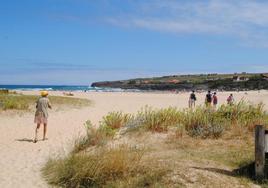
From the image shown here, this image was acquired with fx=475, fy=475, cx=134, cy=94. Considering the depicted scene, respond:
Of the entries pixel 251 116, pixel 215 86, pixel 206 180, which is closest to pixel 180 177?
pixel 206 180

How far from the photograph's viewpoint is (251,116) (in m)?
14.4

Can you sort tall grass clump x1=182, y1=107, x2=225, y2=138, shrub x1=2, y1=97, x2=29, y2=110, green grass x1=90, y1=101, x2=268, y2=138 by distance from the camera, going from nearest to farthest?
1. tall grass clump x1=182, y1=107, x2=225, y2=138
2. green grass x1=90, y1=101, x2=268, y2=138
3. shrub x1=2, y1=97, x2=29, y2=110

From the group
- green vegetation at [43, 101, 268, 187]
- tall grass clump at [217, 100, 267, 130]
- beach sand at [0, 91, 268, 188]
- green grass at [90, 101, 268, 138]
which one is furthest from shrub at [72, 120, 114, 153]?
tall grass clump at [217, 100, 267, 130]

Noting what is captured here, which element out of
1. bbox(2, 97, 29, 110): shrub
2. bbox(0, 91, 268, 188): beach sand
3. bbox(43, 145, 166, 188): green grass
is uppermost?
bbox(2, 97, 29, 110): shrub

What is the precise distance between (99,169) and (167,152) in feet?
7.60

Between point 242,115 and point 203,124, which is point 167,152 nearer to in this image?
point 203,124

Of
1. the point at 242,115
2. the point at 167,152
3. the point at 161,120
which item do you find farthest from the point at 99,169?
the point at 242,115

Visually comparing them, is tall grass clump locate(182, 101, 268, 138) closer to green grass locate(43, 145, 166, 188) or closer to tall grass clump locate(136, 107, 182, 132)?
tall grass clump locate(136, 107, 182, 132)

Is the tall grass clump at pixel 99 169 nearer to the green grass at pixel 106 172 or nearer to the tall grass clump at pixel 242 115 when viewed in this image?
the green grass at pixel 106 172

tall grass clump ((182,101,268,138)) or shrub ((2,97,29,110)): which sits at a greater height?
tall grass clump ((182,101,268,138))

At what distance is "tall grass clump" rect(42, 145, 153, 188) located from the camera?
884 cm

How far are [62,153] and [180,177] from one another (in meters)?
4.84

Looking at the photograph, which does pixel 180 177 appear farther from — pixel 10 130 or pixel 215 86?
pixel 215 86

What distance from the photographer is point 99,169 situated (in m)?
8.88
